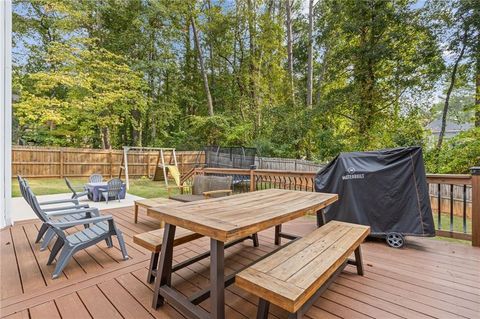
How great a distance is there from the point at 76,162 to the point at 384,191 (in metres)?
11.6

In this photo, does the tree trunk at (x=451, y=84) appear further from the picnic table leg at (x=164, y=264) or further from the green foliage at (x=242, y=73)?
the picnic table leg at (x=164, y=264)

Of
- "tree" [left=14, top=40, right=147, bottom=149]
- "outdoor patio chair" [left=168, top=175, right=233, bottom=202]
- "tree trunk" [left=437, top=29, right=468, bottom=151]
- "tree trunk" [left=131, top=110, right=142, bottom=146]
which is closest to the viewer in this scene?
"outdoor patio chair" [left=168, top=175, right=233, bottom=202]

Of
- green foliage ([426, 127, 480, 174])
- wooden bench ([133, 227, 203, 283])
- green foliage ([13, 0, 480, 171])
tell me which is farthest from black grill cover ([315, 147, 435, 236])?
green foliage ([13, 0, 480, 171])

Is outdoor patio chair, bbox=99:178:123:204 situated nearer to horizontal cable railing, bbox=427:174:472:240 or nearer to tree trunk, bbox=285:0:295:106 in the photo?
horizontal cable railing, bbox=427:174:472:240

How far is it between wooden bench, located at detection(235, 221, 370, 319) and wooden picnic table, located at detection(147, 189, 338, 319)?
8.4 inches

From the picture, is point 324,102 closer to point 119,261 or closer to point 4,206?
point 119,261

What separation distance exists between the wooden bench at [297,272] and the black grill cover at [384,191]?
3.88 ft

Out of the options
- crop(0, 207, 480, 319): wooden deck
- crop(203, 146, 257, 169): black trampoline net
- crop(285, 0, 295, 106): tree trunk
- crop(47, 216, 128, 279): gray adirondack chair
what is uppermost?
crop(285, 0, 295, 106): tree trunk

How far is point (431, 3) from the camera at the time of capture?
7.19 meters

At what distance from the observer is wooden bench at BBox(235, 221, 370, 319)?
1.17m

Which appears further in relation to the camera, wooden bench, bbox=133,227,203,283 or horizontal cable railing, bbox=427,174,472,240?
horizontal cable railing, bbox=427,174,472,240

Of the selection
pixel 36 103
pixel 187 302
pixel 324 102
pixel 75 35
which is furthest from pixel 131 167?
pixel 187 302

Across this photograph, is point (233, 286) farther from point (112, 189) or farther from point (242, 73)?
point (242, 73)

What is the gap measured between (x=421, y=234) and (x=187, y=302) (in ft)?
8.98
